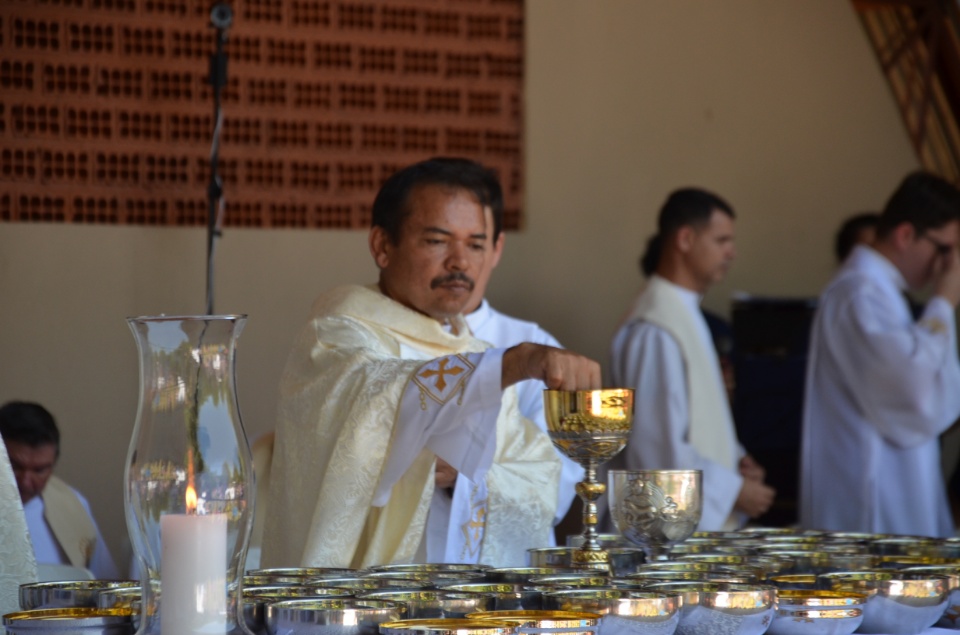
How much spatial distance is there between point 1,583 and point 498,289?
325 cm

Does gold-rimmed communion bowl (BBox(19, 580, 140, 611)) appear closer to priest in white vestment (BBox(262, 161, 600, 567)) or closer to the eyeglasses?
priest in white vestment (BBox(262, 161, 600, 567))

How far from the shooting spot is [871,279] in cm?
445

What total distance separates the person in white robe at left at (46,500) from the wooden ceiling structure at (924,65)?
12.3ft

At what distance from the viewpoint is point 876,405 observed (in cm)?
441

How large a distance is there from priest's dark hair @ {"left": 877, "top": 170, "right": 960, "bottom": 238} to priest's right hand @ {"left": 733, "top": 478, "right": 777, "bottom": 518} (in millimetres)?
1002

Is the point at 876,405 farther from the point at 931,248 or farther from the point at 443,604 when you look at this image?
the point at 443,604

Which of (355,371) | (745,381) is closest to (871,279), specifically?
(745,381)

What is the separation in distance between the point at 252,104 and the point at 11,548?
2.89 metres

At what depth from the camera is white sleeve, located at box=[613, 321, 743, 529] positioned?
425 centimetres

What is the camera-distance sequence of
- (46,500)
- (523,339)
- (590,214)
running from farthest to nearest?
(590,214), (46,500), (523,339)

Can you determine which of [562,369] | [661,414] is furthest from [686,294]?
[562,369]

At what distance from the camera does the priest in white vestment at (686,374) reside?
4.30 metres

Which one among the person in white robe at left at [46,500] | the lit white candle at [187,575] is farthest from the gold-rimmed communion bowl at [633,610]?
the person in white robe at left at [46,500]

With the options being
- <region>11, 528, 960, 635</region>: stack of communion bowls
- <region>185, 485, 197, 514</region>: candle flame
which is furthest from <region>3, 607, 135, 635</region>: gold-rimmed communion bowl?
<region>185, 485, 197, 514</region>: candle flame
